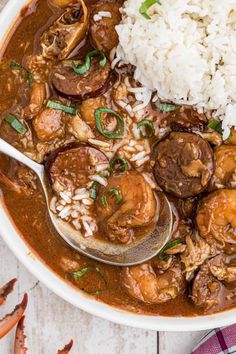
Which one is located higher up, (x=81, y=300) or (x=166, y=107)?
(x=166, y=107)

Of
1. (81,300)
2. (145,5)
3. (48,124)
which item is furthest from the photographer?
(81,300)

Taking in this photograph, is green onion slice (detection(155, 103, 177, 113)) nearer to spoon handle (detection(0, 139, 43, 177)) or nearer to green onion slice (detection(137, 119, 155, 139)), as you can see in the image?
green onion slice (detection(137, 119, 155, 139))

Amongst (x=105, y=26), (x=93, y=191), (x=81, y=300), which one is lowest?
(x=81, y=300)

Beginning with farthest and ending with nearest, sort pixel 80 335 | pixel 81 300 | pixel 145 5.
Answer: pixel 80 335 < pixel 81 300 < pixel 145 5

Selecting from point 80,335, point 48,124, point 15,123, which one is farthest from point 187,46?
point 80,335

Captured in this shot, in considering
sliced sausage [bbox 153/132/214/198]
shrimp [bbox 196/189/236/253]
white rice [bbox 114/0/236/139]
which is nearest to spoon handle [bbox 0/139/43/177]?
sliced sausage [bbox 153/132/214/198]

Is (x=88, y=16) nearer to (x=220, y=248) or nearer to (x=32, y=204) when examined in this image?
(x=32, y=204)

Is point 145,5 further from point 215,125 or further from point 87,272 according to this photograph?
point 87,272

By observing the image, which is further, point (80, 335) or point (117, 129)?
point (80, 335)
